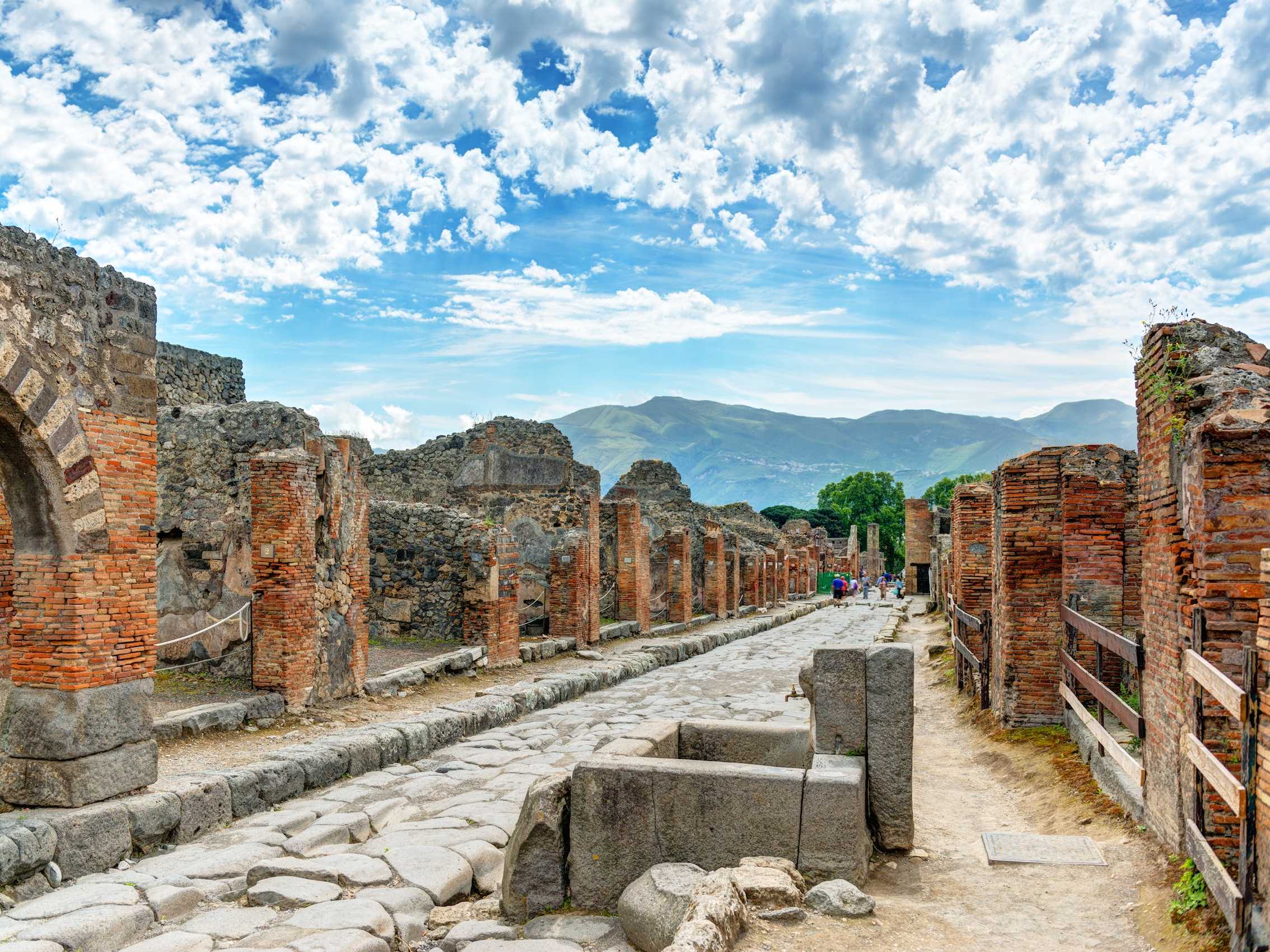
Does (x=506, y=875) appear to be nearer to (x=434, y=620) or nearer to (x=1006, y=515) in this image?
(x=1006, y=515)

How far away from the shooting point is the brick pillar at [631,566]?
20766 millimetres

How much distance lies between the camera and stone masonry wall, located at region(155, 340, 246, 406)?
19.1 metres

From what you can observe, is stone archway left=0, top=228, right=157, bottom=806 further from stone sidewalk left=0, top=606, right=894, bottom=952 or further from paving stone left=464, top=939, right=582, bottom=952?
paving stone left=464, top=939, right=582, bottom=952

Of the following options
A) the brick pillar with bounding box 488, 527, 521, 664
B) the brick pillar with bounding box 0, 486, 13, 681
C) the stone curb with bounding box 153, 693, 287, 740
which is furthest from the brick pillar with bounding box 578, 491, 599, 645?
the brick pillar with bounding box 0, 486, 13, 681

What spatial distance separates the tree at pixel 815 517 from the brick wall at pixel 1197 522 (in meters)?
71.9

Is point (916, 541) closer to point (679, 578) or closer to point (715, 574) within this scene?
point (715, 574)

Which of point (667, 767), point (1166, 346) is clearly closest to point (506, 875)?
point (667, 767)

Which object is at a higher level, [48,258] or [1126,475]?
[48,258]

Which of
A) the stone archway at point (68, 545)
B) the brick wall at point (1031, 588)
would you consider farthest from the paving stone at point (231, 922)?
the brick wall at point (1031, 588)

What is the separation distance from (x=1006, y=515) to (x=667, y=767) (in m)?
6.13

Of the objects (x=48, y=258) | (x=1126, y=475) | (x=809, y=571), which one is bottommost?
(x=809, y=571)

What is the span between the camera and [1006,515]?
10.0 meters

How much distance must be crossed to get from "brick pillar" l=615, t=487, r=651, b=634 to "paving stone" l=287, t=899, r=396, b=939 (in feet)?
49.6

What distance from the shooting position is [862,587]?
5334cm
